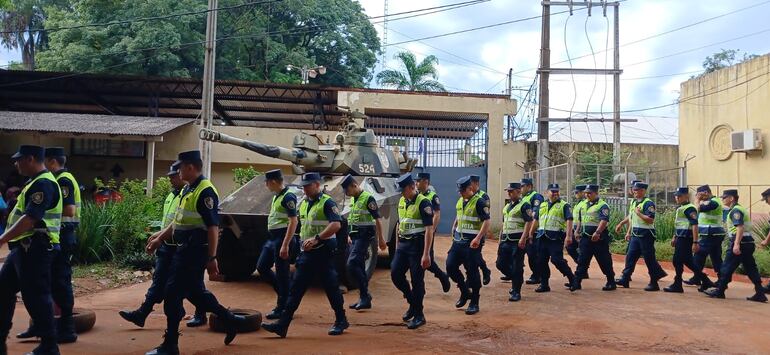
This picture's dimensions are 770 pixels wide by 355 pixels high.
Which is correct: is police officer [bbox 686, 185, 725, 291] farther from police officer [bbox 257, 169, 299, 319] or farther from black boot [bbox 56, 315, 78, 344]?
black boot [bbox 56, 315, 78, 344]

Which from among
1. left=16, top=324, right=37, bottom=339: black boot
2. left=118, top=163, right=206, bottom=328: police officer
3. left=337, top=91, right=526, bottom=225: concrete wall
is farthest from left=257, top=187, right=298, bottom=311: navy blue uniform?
left=337, top=91, right=526, bottom=225: concrete wall

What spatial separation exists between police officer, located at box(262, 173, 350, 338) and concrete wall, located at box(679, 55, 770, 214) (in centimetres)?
1385

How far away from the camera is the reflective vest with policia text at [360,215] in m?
8.20

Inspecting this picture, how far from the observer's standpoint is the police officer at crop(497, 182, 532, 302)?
9.09m

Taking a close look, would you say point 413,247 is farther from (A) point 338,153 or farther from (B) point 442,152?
(B) point 442,152

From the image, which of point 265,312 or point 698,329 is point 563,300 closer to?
point 698,329

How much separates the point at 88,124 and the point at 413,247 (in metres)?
15.0

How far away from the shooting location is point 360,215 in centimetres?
824

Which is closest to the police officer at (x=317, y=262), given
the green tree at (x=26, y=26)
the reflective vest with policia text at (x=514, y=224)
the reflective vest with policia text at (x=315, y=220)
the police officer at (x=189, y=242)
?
the reflective vest with policia text at (x=315, y=220)

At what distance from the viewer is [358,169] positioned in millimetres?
11273

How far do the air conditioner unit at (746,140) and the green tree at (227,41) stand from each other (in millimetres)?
13939

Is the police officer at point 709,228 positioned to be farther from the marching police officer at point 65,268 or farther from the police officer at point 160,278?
the marching police officer at point 65,268

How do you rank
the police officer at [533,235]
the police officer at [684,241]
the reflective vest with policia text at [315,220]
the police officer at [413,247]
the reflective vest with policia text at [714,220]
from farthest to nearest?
the police officer at [533,235]
the police officer at [684,241]
the reflective vest with policia text at [714,220]
the police officer at [413,247]
the reflective vest with policia text at [315,220]

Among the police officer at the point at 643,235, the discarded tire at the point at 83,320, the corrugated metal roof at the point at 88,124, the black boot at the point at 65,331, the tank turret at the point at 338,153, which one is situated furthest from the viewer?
the corrugated metal roof at the point at 88,124
